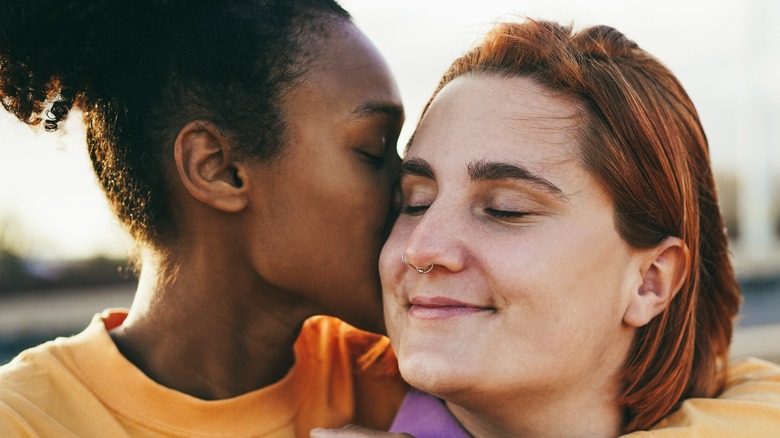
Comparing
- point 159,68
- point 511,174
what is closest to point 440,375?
point 511,174

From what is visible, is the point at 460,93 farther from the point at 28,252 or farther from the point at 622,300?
the point at 28,252

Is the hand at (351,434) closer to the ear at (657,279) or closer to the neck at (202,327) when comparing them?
the neck at (202,327)

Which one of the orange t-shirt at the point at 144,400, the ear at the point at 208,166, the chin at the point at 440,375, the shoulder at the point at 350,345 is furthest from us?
the shoulder at the point at 350,345

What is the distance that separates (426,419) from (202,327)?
69cm

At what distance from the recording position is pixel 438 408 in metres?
2.51

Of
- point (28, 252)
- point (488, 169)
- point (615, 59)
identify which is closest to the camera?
point (488, 169)

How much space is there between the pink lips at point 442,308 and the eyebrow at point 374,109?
0.57 metres

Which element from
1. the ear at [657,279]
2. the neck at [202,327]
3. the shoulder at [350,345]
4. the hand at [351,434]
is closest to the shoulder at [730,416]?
the ear at [657,279]

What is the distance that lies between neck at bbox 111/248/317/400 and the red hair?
0.84 m

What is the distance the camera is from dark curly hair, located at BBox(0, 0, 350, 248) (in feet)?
7.94

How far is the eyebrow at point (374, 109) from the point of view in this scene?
2477 mm

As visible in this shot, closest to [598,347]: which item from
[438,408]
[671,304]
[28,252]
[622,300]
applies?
[622,300]

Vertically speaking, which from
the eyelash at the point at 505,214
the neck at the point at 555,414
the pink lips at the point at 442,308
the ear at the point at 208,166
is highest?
the ear at the point at 208,166

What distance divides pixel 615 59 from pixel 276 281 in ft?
3.70
